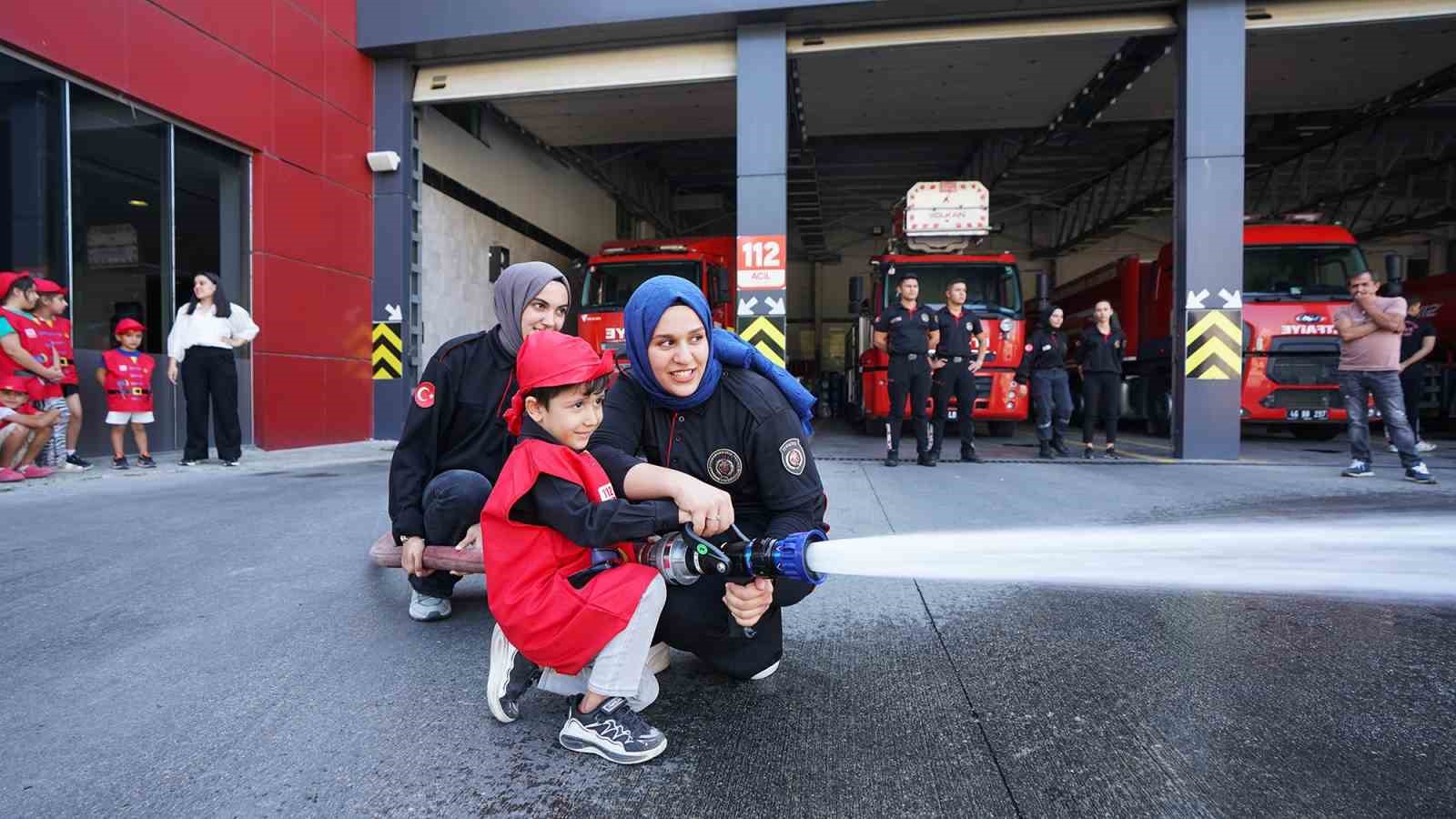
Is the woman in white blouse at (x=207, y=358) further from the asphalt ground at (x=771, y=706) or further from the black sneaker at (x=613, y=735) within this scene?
the black sneaker at (x=613, y=735)

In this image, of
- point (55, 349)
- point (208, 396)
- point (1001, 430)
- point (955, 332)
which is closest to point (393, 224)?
point (208, 396)

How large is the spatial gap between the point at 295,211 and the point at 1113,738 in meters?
10.4

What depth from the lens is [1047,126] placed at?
48.7 feet

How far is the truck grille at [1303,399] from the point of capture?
9750mm

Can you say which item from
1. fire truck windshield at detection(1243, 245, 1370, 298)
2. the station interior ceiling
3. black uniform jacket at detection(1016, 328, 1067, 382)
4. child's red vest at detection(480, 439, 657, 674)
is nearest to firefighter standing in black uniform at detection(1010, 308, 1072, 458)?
black uniform jacket at detection(1016, 328, 1067, 382)

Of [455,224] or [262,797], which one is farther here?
[455,224]

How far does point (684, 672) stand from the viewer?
98.7 inches

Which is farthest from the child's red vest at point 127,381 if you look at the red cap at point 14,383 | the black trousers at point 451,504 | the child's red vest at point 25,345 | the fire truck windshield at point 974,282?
the fire truck windshield at point 974,282

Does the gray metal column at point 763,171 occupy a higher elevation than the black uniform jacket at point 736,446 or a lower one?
higher

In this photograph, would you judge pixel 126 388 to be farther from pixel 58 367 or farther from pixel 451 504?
pixel 451 504

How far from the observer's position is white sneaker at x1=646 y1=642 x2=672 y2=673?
220cm

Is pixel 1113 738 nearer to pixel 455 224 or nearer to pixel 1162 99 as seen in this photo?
pixel 455 224

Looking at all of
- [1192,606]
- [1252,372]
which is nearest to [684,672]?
[1192,606]

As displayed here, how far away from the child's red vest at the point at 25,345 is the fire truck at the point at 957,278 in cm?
806
